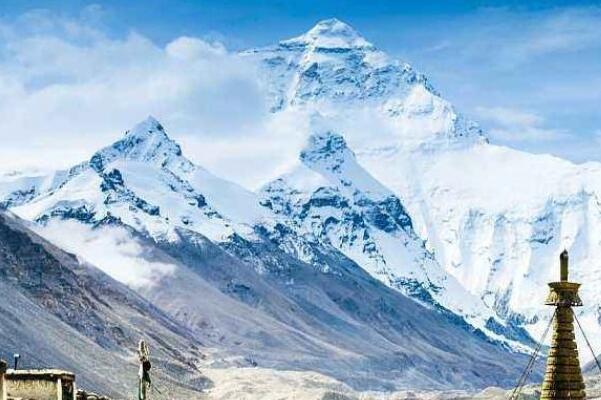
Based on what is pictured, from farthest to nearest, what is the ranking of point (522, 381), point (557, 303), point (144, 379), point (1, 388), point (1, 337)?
point (1, 337) → point (522, 381) → point (557, 303) → point (144, 379) → point (1, 388)

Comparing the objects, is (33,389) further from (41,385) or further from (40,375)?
(40,375)

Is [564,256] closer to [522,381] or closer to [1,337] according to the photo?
[522,381]

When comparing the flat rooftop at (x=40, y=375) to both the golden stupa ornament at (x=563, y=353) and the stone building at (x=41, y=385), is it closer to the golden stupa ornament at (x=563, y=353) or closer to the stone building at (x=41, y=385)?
the stone building at (x=41, y=385)

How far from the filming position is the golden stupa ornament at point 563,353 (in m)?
30.9

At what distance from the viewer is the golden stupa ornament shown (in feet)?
101

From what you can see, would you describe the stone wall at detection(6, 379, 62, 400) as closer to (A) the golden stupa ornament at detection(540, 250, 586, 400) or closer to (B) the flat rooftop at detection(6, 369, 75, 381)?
(B) the flat rooftop at detection(6, 369, 75, 381)

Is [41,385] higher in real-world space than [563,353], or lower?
lower

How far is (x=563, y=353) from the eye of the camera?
31062 mm

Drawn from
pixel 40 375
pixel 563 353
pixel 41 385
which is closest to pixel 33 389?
pixel 41 385

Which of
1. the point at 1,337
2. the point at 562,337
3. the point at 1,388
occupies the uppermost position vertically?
the point at 1,337

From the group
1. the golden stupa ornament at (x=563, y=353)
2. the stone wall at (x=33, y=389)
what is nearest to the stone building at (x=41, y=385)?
the stone wall at (x=33, y=389)

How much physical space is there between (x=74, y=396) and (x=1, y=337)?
172m

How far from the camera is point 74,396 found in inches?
1163

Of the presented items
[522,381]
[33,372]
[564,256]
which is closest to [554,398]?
[564,256]
